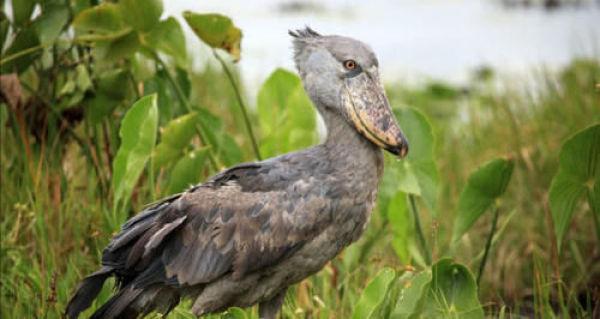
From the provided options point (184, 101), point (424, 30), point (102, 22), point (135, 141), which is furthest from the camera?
point (424, 30)

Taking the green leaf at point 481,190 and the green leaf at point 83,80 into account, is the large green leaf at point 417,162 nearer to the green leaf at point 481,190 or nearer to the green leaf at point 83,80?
the green leaf at point 481,190

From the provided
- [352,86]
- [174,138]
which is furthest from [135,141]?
[352,86]

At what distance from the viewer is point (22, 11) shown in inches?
140

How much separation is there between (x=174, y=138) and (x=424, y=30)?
501 centimetres

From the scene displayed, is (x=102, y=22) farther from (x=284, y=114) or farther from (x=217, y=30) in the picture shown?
(x=284, y=114)

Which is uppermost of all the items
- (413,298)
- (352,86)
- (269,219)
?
(352,86)

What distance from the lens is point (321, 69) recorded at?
2.83m

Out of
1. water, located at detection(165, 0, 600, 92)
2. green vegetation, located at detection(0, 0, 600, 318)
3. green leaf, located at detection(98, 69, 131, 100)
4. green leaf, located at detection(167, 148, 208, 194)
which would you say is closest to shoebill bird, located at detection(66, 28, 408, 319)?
green vegetation, located at detection(0, 0, 600, 318)

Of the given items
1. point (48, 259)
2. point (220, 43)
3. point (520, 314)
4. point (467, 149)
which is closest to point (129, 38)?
point (220, 43)

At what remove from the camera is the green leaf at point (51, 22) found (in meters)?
3.53

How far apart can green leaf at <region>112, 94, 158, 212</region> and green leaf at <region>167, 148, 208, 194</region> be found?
0.57 feet

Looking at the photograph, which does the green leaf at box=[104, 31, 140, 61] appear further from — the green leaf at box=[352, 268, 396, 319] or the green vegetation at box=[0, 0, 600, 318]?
the green leaf at box=[352, 268, 396, 319]

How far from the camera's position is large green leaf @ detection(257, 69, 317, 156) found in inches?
141

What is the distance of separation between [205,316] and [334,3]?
5.75m
